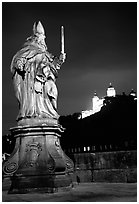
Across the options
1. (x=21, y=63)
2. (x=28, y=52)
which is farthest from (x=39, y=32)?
(x=21, y=63)

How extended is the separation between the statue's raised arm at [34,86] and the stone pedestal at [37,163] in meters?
0.27

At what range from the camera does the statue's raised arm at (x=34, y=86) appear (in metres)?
6.54

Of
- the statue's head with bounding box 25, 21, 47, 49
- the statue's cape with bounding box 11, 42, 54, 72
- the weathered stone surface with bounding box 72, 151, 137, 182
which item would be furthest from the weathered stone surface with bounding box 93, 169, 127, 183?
the statue's head with bounding box 25, 21, 47, 49

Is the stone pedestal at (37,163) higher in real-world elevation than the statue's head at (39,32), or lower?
lower

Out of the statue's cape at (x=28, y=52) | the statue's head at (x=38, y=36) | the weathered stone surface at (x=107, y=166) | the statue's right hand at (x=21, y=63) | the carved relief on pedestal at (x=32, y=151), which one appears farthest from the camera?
the weathered stone surface at (x=107, y=166)

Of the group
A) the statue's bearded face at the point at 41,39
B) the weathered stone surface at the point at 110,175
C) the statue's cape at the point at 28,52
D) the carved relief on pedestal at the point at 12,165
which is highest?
the statue's bearded face at the point at 41,39

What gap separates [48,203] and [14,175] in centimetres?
182

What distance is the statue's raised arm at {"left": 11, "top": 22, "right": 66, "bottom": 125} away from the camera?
654 cm

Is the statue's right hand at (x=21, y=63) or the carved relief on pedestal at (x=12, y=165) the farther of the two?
the statue's right hand at (x=21, y=63)

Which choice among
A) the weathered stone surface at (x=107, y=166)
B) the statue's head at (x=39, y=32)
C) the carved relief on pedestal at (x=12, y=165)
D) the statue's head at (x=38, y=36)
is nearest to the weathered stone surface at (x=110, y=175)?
the weathered stone surface at (x=107, y=166)

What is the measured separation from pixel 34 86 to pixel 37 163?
188 centimetres

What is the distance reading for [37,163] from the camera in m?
5.84

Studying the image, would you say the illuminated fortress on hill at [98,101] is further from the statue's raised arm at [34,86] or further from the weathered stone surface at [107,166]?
the statue's raised arm at [34,86]

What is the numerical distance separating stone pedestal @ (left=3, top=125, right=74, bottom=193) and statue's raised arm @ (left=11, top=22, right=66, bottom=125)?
0.27m
